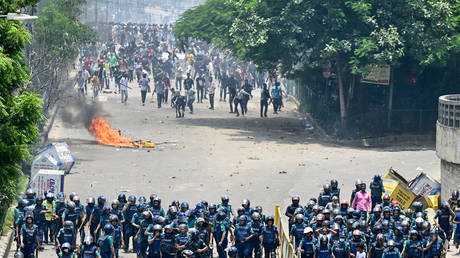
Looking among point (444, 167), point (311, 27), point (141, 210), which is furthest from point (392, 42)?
point (141, 210)

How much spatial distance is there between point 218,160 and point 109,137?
4767 millimetres

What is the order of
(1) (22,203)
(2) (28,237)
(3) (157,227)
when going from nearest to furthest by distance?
(3) (157,227) < (2) (28,237) < (1) (22,203)

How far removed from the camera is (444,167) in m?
24.9

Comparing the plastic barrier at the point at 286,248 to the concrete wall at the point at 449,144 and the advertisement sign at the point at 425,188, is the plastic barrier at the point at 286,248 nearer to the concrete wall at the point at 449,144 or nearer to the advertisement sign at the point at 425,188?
the advertisement sign at the point at 425,188

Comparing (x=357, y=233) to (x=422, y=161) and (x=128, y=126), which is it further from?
(x=128, y=126)

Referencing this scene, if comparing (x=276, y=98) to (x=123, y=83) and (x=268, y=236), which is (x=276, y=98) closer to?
(x=123, y=83)

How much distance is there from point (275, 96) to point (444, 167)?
16.9m

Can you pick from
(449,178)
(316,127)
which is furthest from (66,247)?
(316,127)

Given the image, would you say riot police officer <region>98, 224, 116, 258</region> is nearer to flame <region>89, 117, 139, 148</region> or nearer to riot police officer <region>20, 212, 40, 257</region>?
riot police officer <region>20, 212, 40, 257</region>

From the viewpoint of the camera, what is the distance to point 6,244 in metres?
20.8

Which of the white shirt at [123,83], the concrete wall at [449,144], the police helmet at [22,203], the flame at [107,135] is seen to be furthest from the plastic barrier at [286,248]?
the white shirt at [123,83]

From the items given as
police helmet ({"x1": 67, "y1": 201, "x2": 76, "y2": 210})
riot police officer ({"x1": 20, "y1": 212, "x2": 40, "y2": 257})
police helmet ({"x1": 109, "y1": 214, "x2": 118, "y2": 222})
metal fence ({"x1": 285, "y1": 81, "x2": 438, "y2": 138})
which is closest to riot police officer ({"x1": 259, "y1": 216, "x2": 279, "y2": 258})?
police helmet ({"x1": 109, "y1": 214, "x2": 118, "y2": 222})

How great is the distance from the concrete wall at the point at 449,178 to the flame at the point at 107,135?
1126cm

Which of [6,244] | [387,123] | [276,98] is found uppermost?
[276,98]
